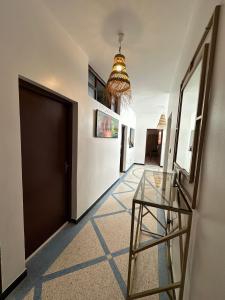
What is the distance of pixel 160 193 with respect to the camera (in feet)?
5.03

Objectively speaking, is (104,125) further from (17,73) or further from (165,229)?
(165,229)

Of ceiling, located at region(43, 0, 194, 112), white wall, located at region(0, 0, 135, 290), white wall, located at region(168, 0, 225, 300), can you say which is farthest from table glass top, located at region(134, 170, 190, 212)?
ceiling, located at region(43, 0, 194, 112)

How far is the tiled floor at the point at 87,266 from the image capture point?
1.37 meters

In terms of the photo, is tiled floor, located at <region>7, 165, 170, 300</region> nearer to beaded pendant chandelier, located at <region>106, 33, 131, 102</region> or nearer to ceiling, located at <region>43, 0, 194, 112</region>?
beaded pendant chandelier, located at <region>106, 33, 131, 102</region>

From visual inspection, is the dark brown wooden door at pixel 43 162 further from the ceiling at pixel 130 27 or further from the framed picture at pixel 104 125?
the ceiling at pixel 130 27

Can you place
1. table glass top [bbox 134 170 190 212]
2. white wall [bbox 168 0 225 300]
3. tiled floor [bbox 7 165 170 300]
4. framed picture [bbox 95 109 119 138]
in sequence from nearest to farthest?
white wall [bbox 168 0 225 300]
table glass top [bbox 134 170 190 212]
tiled floor [bbox 7 165 170 300]
framed picture [bbox 95 109 119 138]

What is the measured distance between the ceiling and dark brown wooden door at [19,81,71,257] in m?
0.90

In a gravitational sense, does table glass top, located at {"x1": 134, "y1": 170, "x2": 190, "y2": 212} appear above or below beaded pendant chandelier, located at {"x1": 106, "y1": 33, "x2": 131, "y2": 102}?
below

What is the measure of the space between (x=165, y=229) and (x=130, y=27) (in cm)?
292

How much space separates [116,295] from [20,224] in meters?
1.14

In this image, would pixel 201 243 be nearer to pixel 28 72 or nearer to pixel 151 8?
pixel 28 72

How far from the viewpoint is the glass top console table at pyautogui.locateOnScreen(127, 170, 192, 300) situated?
3.60 ft

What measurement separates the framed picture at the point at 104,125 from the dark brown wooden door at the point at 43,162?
0.71 meters

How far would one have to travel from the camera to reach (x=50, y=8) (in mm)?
1514
